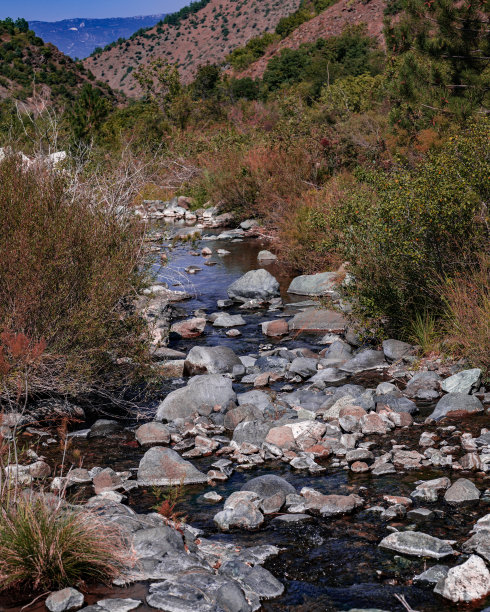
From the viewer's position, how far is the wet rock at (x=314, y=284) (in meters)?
11.7

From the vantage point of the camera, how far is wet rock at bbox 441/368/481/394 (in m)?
6.76

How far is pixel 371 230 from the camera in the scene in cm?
861

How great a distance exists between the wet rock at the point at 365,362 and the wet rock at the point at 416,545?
392cm

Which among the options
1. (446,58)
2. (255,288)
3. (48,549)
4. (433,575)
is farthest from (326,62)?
(48,549)

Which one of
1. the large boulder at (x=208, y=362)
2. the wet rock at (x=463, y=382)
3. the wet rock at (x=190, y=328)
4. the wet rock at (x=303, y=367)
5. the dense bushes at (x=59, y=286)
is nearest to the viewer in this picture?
the dense bushes at (x=59, y=286)

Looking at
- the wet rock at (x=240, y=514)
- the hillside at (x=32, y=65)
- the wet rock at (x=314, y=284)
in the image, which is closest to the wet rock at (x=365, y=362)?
the wet rock at (x=314, y=284)

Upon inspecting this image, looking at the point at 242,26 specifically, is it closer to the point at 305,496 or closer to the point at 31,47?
the point at 31,47

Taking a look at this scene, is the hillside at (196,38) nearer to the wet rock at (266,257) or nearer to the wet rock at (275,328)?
the wet rock at (266,257)

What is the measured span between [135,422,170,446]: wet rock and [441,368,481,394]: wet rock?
2852mm

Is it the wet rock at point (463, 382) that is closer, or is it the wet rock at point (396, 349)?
the wet rock at point (463, 382)

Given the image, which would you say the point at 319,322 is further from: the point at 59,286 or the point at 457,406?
the point at 59,286

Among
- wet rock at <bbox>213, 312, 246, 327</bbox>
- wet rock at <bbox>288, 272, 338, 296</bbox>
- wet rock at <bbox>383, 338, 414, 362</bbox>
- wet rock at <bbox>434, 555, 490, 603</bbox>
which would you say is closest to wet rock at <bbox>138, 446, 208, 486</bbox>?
wet rock at <bbox>434, 555, 490, 603</bbox>

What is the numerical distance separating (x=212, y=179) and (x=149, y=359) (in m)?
14.7

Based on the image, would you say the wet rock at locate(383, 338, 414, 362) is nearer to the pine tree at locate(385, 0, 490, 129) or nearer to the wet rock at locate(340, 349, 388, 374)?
the wet rock at locate(340, 349, 388, 374)
